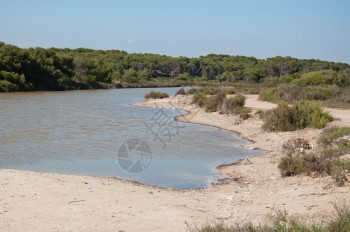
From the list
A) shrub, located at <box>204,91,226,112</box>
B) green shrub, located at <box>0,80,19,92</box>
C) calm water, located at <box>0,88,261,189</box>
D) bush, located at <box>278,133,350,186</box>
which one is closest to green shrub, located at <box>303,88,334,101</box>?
shrub, located at <box>204,91,226,112</box>

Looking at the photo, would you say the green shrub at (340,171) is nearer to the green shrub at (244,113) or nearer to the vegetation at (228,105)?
the green shrub at (244,113)

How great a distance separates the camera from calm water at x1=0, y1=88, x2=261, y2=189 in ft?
45.9

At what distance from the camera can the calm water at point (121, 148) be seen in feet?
45.9

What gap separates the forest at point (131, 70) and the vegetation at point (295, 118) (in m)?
28.2

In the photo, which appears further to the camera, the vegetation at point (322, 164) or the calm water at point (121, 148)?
the calm water at point (121, 148)

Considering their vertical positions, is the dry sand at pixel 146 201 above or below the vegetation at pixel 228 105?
below

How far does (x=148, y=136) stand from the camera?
22141 mm

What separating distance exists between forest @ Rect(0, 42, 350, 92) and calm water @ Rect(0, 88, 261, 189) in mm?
28669

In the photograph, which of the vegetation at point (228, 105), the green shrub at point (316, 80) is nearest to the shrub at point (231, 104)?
the vegetation at point (228, 105)

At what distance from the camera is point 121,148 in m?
18.3

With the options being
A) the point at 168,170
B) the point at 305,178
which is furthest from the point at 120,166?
the point at 305,178

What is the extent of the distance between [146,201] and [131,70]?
290ft

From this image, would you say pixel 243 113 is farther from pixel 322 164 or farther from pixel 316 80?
pixel 316 80

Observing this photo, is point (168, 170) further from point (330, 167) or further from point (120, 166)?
point (330, 167)
